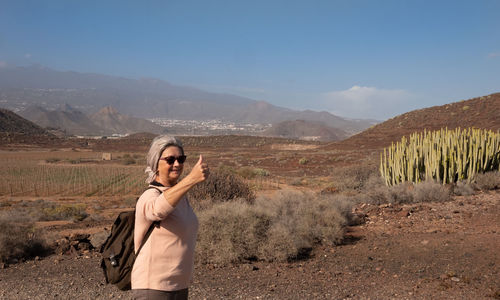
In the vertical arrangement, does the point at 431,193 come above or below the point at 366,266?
above

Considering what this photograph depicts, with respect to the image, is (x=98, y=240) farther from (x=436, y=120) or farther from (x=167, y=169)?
(x=436, y=120)

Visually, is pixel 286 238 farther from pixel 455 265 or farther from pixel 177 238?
pixel 177 238

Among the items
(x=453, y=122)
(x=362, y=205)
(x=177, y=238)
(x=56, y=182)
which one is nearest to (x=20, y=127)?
(x=56, y=182)

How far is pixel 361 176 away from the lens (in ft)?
56.5

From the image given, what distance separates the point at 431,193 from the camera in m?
11.1

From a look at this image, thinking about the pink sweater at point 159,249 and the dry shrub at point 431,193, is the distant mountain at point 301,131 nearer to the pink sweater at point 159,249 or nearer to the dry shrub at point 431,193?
the dry shrub at point 431,193

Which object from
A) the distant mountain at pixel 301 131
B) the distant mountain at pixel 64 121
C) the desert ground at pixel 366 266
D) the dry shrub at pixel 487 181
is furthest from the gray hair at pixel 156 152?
the distant mountain at pixel 64 121

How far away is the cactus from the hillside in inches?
1022

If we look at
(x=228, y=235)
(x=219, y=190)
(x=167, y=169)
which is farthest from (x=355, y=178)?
(x=167, y=169)

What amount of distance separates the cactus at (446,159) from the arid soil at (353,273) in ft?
12.8

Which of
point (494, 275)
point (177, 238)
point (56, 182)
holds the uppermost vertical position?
point (177, 238)

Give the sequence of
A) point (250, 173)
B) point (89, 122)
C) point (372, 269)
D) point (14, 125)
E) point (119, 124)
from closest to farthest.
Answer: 1. point (372, 269)
2. point (250, 173)
3. point (14, 125)
4. point (89, 122)
5. point (119, 124)

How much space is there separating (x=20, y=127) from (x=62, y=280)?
90.9 meters

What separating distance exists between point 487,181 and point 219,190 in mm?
8327
